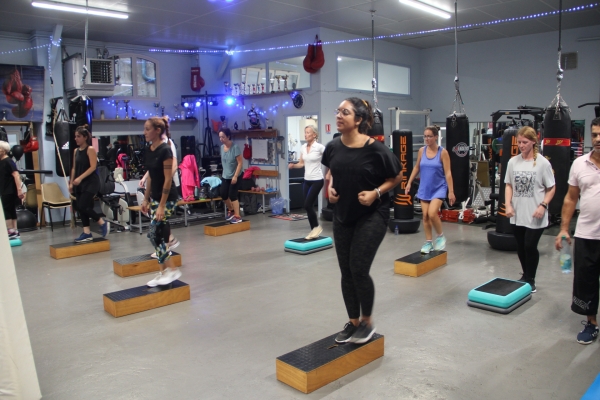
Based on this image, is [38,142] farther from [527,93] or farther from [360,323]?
[527,93]

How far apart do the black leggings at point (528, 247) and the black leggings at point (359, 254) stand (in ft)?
6.23

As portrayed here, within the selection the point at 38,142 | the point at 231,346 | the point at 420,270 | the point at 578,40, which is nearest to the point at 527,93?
the point at 578,40

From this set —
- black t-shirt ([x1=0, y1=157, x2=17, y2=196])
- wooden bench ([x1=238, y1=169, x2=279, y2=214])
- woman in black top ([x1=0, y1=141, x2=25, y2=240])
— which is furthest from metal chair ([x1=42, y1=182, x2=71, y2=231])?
wooden bench ([x1=238, y1=169, x2=279, y2=214])

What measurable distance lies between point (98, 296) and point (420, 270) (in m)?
Answer: 3.23

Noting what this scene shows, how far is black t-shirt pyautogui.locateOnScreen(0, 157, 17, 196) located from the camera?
→ 21.9 ft

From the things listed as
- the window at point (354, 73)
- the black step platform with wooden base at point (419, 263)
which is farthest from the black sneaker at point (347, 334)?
the window at point (354, 73)

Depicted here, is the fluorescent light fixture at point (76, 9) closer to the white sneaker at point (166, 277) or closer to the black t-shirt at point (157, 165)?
the black t-shirt at point (157, 165)

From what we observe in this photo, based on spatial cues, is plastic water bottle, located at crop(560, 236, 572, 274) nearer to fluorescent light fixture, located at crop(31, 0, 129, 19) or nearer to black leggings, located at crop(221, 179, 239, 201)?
black leggings, located at crop(221, 179, 239, 201)

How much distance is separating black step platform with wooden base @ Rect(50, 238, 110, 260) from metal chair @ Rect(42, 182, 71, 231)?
7.13 ft

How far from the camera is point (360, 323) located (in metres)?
2.98

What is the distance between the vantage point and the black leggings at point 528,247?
13.3ft

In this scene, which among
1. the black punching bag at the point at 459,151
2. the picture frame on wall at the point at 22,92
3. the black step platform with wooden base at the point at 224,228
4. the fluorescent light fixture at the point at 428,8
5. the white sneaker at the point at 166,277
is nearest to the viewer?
the white sneaker at the point at 166,277

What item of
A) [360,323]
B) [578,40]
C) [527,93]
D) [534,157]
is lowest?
→ [360,323]

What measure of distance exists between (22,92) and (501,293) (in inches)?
330
